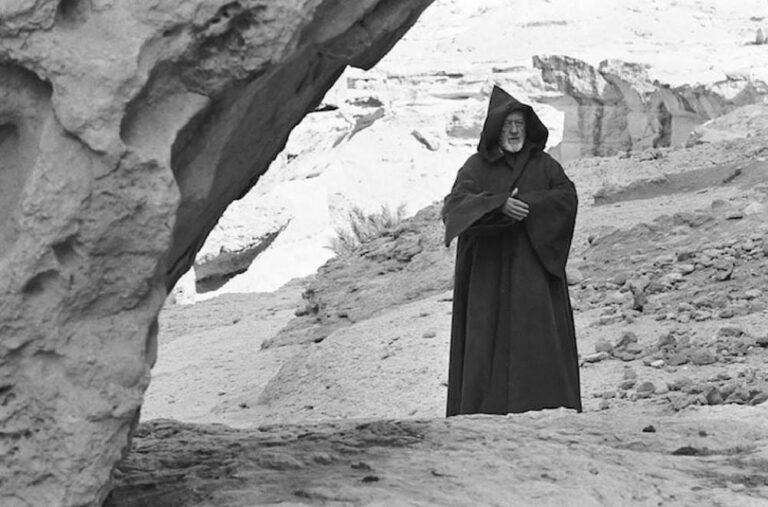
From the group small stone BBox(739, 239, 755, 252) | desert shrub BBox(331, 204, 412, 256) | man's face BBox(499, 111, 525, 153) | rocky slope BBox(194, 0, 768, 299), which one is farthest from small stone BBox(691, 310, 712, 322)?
rocky slope BBox(194, 0, 768, 299)

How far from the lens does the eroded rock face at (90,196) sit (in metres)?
2.99

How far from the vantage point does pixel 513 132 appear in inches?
241

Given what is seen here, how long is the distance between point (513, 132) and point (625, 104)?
24091 millimetres

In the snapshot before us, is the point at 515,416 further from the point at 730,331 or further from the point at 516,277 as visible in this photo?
the point at 730,331

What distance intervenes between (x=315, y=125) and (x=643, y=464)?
23212 millimetres

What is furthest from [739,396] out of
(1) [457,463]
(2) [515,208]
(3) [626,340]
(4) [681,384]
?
(1) [457,463]

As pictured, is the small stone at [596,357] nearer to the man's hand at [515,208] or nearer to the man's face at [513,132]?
the man's face at [513,132]

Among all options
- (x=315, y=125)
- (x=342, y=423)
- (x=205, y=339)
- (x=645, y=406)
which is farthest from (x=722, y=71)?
(x=342, y=423)

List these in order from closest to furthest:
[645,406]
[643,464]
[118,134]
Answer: [118,134]
[643,464]
[645,406]

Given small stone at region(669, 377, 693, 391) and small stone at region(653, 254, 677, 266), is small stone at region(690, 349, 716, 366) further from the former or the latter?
small stone at region(653, 254, 677, 266)

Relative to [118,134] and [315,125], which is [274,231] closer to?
[315,125]

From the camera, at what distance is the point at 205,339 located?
12656mm

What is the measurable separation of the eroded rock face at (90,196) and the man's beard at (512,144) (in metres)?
3.00

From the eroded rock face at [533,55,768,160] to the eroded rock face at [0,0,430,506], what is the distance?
77.5 feet
